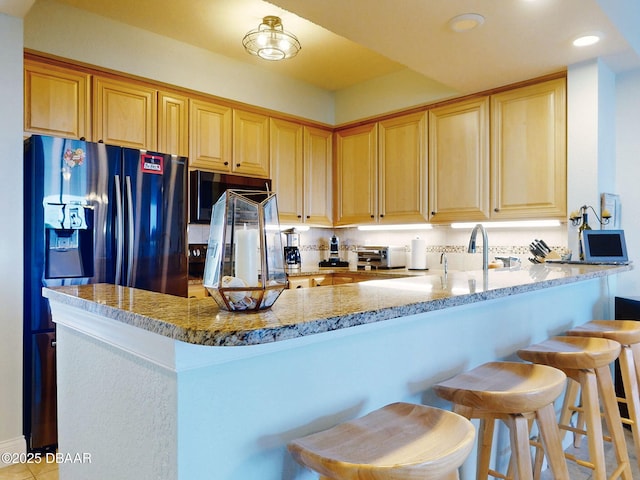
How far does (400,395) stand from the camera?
4.38 feet

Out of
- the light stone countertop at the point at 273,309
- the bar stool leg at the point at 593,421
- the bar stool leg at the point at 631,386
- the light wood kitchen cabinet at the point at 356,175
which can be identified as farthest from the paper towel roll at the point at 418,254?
the light stone countertop at the point at 273,309

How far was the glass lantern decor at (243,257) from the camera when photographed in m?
0.88

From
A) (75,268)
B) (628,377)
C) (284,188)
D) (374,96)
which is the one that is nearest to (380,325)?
(628,377)

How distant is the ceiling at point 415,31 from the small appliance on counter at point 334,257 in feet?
5.76

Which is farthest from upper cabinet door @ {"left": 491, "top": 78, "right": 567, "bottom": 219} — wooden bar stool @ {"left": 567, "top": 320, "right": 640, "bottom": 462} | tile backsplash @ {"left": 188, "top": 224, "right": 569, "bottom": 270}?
wooden bar stool @ {"left": 567, "top": 320, "right": 640, "bottom": 462}

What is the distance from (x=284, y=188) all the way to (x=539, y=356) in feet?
9.14

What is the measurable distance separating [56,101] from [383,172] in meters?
2.57

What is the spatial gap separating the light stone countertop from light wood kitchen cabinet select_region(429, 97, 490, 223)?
6.48ft

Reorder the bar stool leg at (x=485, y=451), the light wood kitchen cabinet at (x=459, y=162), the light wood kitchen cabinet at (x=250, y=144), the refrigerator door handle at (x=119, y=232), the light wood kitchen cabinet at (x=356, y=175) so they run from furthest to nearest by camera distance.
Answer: the light wood kitchen cabinet at (x=356, y=175), the light wood kitchen cabinet at (x=250, y=144), the light wood kitchen cabinet at (x=459, y=162), the refrigerator door handle at (x=119, y=232), the bar stool leg at (x=485, y=451)

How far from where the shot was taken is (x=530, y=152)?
10.0ft

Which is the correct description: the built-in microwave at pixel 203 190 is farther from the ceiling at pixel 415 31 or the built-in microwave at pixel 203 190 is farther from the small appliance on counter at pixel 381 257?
the small appliance on counter at pixel 381 257

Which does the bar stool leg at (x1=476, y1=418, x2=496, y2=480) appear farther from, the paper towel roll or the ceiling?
the paper towel roll

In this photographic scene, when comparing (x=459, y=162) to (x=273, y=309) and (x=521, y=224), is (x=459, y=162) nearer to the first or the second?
(x=521, y=224)

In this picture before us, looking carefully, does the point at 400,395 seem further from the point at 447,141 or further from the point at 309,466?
the point at 447,141
